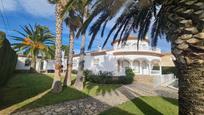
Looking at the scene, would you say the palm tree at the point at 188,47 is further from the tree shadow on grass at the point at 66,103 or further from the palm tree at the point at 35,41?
the palm tree at the point at 35,41

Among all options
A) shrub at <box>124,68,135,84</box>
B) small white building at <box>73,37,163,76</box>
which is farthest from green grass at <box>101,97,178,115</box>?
small white building at <box>73,37,163,76</box>

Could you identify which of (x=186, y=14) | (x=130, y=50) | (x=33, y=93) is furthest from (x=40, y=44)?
(x=186, y=14)

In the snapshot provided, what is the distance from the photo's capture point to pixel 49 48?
4472 centimetres

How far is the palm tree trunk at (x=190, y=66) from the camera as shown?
459 centimetres

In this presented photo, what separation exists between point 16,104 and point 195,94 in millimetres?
9589

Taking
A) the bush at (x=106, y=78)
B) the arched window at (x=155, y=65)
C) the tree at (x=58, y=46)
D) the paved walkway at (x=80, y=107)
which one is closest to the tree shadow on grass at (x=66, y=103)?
the paved walkway at (x=80, y=107)

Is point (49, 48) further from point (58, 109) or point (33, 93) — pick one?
point (58, 109)

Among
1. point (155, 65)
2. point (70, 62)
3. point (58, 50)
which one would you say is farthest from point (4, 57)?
point (155, 65)

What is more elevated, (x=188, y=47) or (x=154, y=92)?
(x=188, y=47)

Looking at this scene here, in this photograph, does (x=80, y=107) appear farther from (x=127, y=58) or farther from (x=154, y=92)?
(x=127, y=58)

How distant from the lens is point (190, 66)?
476 cm

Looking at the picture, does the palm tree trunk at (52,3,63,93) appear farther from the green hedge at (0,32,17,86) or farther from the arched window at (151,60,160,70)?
the arched window at (151,60,160,70)

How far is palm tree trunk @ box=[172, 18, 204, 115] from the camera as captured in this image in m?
4.59

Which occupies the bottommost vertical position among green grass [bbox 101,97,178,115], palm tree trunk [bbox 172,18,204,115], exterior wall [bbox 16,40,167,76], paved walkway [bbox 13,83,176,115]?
green grass [bbox 101,97,178,115]
